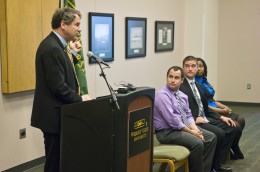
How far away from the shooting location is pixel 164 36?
7223mm

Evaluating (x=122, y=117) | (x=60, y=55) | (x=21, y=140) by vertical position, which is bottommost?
(x=21, y=140)

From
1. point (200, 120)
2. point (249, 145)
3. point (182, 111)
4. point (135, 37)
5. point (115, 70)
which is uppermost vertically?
point (135, 37)

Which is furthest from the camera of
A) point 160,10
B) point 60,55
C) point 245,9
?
point 245,9

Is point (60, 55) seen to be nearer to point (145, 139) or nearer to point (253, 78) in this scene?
point (145, 139)

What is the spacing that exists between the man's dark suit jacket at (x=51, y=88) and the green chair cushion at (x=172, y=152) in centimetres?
111

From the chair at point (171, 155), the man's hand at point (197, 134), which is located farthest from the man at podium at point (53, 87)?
the man's hand at point (197, 134)

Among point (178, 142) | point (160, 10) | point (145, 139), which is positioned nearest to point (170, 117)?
point (178, 142)

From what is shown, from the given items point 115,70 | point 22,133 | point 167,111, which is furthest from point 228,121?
point 22,133

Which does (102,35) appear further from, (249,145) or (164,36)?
(249,145)

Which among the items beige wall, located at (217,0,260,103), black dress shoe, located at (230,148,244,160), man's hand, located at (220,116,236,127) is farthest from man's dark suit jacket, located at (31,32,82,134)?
beige wall, located at (217,0,260,103)

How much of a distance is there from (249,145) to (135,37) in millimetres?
2174

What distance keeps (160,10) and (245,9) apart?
2.20m

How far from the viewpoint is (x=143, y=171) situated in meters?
2.92

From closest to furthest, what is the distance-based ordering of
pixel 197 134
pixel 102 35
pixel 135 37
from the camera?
pixel 197 134
pixel 102 35
pixel 135 37
